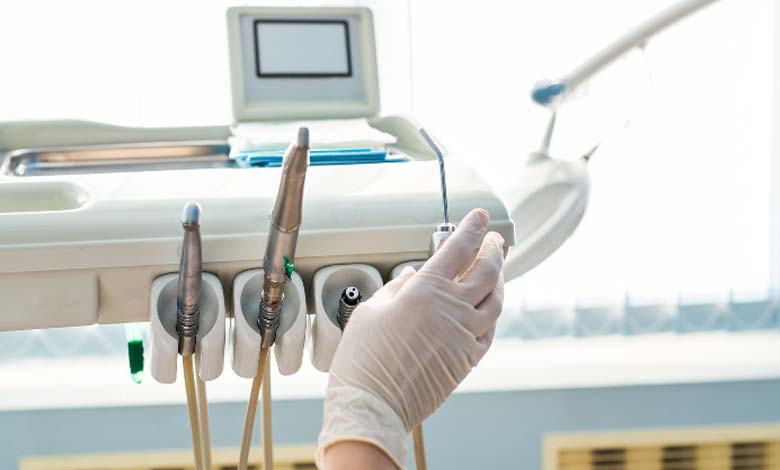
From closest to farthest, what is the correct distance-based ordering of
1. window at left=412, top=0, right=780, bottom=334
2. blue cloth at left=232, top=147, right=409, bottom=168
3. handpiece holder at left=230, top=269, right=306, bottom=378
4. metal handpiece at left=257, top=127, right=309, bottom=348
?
metal handpiece at left=257, top=127, right=309, bottom=348, handpiece holder at left=230, top=269, right=306, bottom=378, blue cloth at left=232, top=147, right=409, bottom=168, window at left=412, top=0, right=780, bottom=334

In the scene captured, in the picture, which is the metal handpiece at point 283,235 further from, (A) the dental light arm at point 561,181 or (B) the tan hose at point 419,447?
(A) the dental light arm at point 561,181

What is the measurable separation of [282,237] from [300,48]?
0.41m

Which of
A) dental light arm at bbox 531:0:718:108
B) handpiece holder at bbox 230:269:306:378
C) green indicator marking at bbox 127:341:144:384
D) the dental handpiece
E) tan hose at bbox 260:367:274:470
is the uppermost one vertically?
dental light arm at bbox 531:0:718:108

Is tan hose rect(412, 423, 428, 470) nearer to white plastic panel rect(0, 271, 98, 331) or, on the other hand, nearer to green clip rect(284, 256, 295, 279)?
green clip rect(284, 256, 295, 279)

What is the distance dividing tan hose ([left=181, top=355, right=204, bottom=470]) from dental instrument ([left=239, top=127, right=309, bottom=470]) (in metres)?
0.07

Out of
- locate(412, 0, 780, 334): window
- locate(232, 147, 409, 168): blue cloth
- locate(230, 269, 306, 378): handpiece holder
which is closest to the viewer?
locate(230, 269, 306, 378): handpiece holder

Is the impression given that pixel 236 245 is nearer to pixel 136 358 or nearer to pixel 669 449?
pixel 136 358

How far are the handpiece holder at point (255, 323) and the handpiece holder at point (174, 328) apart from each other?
2 cm

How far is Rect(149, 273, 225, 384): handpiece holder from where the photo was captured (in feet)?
2.59

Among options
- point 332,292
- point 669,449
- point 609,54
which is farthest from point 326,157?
point 669,449

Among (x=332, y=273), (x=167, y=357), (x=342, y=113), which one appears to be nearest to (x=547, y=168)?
(x=342, y=113)

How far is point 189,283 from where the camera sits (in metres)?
0.75

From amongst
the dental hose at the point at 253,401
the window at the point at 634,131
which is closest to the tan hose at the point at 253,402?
the dental hose at the point at 253,401

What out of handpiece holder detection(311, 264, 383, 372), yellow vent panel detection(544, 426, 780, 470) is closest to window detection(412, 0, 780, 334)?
yellow vent panel detection(544, 426, 780, 470)
